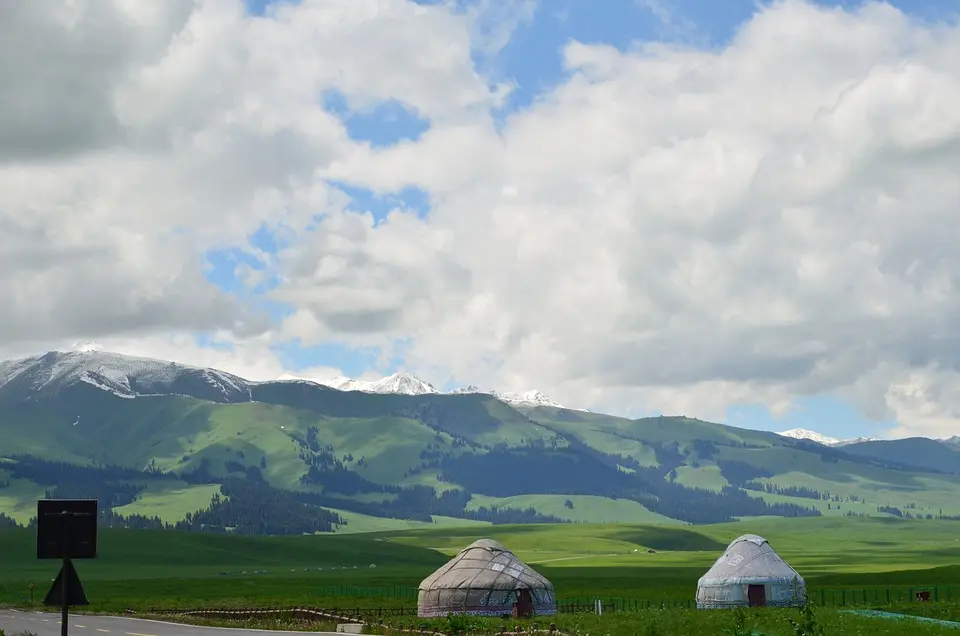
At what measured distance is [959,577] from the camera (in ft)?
510

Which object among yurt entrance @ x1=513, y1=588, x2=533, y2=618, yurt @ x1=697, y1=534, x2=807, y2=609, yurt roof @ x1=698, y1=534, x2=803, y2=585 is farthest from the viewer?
yurt roof @ x1=698, y1=534, x2=803, y2=585

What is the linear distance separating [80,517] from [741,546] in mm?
70309

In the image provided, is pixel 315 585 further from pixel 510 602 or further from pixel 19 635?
pixel 19 635

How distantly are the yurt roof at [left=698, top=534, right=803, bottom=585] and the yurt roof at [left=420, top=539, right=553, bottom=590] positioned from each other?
44.5 feet

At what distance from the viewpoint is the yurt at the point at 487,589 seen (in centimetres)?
8488

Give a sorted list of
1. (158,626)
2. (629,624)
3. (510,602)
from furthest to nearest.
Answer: (510,602)
(158,626)
(629,624)

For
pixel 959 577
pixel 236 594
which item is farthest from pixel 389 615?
pixel 959 577

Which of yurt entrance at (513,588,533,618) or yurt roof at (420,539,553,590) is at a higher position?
yurt roof at (420,539,553,590)

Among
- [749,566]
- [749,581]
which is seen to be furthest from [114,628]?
[749,566]

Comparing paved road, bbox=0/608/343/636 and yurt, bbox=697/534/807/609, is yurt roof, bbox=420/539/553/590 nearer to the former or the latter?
yurt, bbox=697/534/807/609

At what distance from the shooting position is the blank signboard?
30.0 m

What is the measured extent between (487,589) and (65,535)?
58.1m

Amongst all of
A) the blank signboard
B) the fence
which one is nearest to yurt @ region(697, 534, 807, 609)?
the fence

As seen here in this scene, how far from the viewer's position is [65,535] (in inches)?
1192
